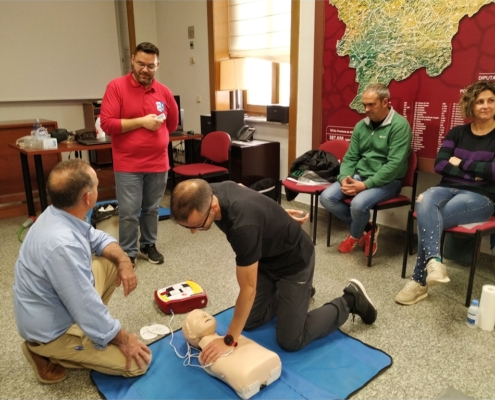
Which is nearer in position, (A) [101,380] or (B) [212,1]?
(A) [101,380]

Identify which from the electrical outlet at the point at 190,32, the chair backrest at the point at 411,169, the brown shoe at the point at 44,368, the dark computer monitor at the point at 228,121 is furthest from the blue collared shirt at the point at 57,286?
the electrical outlet at the point at 190,32

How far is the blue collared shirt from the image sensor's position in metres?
1.40

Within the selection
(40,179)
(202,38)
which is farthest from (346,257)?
(202,38)

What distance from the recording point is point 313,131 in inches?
143

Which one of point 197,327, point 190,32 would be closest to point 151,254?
point 197,327

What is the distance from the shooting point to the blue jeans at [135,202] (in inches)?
104

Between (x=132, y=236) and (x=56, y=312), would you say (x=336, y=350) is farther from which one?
(x=132, y=236)

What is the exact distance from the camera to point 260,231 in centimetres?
148

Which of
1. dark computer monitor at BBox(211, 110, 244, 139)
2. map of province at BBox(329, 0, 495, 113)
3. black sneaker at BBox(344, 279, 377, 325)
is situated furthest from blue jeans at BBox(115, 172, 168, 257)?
map of province at BBox(329, 0, 495, 113)

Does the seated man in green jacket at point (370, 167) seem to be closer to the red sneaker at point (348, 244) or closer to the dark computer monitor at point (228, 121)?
the red sneaker at point (348, 244)

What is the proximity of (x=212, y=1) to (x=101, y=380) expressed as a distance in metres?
4.10

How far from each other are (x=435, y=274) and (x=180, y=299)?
52.0 inches

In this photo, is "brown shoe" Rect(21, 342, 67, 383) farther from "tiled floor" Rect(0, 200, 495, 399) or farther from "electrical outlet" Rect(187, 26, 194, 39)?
"electrical outlet" Rect(187, 26, 194, 39)

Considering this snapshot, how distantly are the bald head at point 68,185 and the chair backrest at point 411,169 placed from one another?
2183mm
